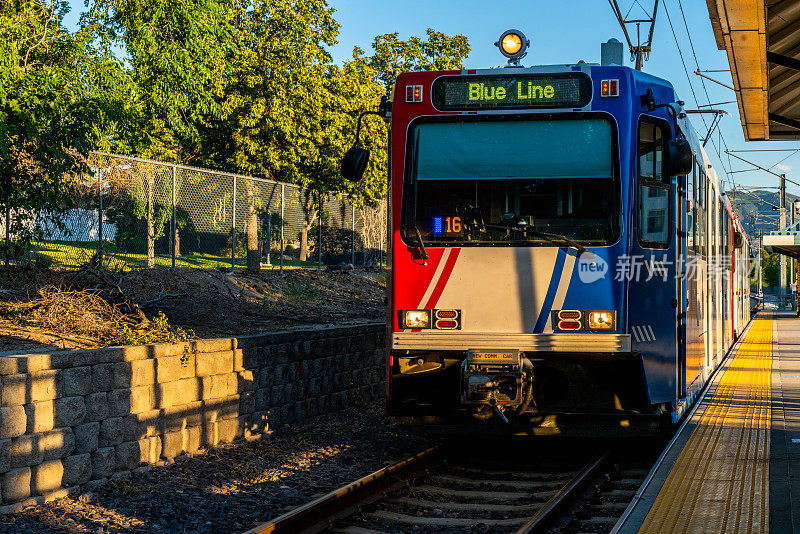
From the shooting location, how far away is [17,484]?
7238mm

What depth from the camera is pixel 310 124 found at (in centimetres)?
2636

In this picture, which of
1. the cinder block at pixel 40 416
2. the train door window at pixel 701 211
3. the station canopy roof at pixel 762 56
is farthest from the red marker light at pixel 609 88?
the cinder block at pixel 40 416

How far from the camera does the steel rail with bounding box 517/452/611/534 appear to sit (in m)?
6.61

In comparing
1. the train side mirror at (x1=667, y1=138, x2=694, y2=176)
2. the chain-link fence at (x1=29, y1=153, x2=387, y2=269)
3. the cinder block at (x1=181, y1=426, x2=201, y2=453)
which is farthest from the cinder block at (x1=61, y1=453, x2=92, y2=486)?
the chain-link fence at (x1=29, y1=153, x2=387, y2=269)

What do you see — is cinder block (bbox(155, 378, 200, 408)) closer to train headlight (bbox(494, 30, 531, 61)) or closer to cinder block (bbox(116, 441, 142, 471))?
cinder block (bbox(116, 441, 142, 471))

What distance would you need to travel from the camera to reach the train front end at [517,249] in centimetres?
848

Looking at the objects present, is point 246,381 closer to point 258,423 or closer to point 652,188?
point 258,423

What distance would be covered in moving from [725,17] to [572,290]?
3076 millimetres

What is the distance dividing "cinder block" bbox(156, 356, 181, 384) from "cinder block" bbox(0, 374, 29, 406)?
5.89 ft

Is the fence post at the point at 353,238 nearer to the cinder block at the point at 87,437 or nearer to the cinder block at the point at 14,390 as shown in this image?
the cinder block at the point at 87,437

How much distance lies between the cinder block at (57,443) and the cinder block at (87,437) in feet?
0.21

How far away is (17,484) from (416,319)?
3.60 metres

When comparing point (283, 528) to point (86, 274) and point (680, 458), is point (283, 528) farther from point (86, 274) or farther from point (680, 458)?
point (86, 274)

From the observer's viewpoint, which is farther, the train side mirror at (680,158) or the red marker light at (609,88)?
the red marker light at (609,88)
